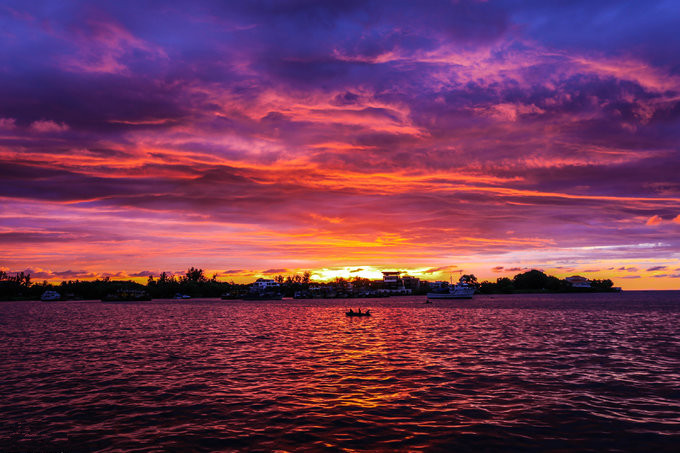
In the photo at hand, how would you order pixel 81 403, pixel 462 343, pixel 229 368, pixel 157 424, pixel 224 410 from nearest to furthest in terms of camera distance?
pixel 157 424, pixel 224 410, pixel 81 403, pixel 229 368, pixel 462 343

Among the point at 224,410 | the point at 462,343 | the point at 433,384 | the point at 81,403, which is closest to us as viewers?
the point at 224,410

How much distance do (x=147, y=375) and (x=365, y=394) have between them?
1528 cm

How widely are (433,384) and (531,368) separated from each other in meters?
8.93

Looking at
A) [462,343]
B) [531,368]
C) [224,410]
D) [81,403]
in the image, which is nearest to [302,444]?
[224,410]

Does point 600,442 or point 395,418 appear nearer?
point 600,442

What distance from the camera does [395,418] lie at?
59.2ft

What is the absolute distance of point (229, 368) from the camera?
30125 millimetres

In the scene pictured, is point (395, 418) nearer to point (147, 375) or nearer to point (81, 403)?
point (81, 403)

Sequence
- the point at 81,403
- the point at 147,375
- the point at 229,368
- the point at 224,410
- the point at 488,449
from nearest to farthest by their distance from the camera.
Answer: the point at 488,449, the point at 224,410, the point at 81,403, the point at 147,375, the point at 229,368

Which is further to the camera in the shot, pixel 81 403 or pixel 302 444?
pixel 81 403

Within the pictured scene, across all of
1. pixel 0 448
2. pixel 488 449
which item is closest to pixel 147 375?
pixel 0 448

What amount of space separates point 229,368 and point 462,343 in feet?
76.8

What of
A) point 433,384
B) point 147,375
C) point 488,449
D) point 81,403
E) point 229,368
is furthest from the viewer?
point 229,368

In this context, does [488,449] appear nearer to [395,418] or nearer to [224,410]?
[395,418]
